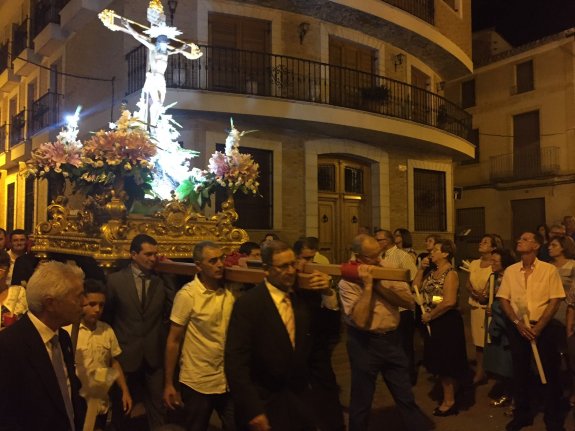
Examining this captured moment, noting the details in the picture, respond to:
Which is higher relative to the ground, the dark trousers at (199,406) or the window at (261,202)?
the window at (261,202)

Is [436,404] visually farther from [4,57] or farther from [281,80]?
[4,57]

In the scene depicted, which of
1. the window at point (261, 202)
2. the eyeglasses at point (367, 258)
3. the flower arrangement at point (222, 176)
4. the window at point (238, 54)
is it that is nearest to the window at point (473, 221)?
the window at point (261, 202)

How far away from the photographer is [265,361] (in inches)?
123

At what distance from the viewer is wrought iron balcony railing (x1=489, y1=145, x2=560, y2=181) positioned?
21.6 m

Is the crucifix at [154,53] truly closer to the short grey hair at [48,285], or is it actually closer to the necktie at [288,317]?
the necktie at [288,317]

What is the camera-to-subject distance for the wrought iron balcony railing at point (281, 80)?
39.8 ft

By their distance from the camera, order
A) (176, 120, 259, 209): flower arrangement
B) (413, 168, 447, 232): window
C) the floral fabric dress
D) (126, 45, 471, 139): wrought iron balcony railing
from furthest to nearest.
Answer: (413, 168, 447, 232): window
(126, 45, 471, 139): wrought iron balcony railing
(176, 120, 259, 209): flower arrangement
the floral fabric dress

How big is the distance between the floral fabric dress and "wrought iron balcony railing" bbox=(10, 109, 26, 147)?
18154 mm

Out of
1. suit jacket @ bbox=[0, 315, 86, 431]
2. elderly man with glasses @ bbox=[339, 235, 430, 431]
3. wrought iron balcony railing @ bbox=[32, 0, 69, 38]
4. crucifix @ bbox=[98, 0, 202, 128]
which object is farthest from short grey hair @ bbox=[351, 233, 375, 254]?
wrought iron balcony railing @ bbox=[32, 0, 69, 38]

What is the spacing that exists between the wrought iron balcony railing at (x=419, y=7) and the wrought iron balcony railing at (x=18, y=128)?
1353 cm

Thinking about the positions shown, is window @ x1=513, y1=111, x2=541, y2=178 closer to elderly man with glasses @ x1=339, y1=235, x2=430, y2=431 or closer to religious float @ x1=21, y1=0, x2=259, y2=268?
religious float @ x1=21, y1=0, x2=259, y2=268

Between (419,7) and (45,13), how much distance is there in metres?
11.9

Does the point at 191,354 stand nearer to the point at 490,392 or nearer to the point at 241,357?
the point at 241,357

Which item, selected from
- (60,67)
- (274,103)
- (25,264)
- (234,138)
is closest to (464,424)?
(234,138)
